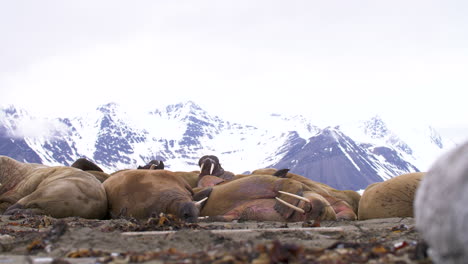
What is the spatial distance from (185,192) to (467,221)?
7220 millimetres

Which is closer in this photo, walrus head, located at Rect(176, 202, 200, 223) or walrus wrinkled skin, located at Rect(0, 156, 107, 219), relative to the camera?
walrus head, located at Rect(176, 202, 200, 223)

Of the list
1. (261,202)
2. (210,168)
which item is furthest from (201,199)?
(210,168)

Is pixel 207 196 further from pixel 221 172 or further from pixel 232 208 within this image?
pixel 221 172

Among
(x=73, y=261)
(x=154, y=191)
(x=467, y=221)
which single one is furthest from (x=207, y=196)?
(x=467, y=221)

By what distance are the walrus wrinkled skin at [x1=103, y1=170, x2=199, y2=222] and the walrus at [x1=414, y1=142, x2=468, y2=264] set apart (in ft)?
18.0

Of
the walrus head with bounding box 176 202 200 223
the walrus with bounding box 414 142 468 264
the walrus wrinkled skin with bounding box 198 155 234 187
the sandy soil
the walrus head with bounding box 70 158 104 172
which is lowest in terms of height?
the walrus wrinkled skin with bounding box 198 155 234 187

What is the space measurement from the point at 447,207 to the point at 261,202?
243 inches

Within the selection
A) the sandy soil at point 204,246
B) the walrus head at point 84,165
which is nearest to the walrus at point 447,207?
the sandy soil at point 204,246

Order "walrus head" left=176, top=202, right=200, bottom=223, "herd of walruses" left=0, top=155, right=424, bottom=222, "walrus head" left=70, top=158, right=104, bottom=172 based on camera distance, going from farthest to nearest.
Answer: "walrus head" left=70, top=158, right=104, bottom=172 < "herd of walruses" left=0, top=155, right=424, bottom=222 < "walrus head" left=176, top=202, right=200, bottom=223

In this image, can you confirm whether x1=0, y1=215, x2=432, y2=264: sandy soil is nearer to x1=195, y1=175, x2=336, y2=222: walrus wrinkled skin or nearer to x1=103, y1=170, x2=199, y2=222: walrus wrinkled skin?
x1=103, y1=170, x2=199, y2=222: walrus wrinkled skin

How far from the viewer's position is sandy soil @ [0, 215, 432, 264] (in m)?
3.21

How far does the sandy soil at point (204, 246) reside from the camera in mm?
3205

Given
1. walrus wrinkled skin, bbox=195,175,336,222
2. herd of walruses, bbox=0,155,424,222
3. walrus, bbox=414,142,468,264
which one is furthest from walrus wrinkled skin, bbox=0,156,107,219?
walrus, bbox=414,142,468,264

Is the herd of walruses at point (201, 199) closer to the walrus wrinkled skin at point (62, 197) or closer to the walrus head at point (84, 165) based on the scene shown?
the walrus wrinkled skin at point (62, 197)
